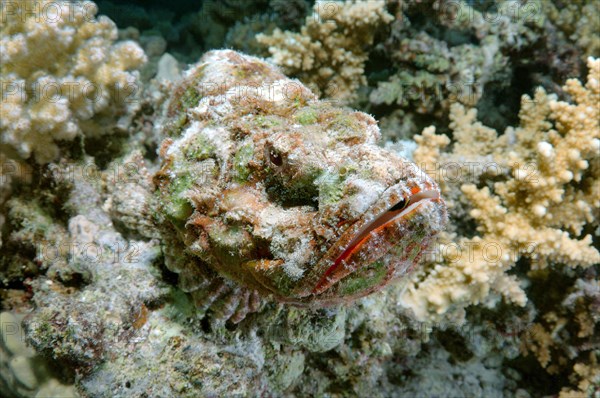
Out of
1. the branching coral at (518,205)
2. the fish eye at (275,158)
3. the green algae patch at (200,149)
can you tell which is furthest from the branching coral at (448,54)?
the fish eye at (275,158)

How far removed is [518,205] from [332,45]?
300 centimetres

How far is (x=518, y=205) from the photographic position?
14.9 feet

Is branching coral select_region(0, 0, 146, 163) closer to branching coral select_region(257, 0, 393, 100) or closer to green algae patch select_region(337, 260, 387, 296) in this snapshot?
branching coral select_region(257, 0, 393, 100)

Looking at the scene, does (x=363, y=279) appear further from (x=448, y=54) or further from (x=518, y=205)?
(x=448, y=54)

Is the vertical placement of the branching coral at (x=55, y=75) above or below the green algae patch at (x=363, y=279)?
below

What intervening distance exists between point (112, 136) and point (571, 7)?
21.2 ft

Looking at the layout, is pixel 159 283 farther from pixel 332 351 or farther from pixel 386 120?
pixel 386 120

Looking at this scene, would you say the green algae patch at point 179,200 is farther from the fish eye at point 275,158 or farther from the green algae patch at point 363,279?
the green algae patch at point 363,279

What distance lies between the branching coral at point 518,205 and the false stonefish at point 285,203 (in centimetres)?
187

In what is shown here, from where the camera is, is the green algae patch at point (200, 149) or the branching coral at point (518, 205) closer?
the green algae patch at point (200, 149)

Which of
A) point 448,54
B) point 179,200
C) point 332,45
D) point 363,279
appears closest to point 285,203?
point 363,279

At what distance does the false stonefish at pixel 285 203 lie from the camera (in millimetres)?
2166

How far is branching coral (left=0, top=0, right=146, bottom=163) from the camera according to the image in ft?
13.8

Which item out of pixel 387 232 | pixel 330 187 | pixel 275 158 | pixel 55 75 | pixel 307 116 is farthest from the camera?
pixel 55 75
